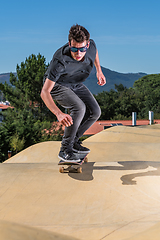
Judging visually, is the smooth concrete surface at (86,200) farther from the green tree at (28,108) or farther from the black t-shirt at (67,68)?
the green tree at (28,108)

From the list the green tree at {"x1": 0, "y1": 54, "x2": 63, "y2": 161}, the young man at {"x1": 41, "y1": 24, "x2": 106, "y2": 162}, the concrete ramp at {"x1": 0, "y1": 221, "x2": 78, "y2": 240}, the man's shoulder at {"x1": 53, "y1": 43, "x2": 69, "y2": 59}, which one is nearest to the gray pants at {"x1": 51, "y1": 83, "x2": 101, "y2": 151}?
the young man at {"x1": 41, "y1": 24, "x2": 106, "y2": 162}

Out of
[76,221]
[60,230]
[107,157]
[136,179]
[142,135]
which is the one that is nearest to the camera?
[60,230]

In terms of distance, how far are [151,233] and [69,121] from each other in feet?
9.40

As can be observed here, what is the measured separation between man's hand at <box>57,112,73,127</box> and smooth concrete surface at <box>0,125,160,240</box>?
1.34m

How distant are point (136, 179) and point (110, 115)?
4140 cm

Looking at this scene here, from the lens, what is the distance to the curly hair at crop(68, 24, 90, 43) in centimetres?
518

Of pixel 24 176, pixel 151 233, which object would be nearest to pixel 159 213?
pixel 151 233

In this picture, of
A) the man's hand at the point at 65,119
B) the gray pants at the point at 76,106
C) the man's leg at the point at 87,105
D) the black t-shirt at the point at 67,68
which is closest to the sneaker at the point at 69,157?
the gray pants at the point at 76,106

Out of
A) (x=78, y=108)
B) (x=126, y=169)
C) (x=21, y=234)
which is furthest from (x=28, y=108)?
(x=21, y=234)

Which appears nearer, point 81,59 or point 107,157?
point 81,59

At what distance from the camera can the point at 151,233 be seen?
331 cm

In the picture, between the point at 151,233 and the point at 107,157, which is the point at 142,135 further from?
the point at 151,233

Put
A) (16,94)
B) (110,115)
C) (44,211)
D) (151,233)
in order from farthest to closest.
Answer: (110,115) < (16,94) < (44,211) < (151,233)

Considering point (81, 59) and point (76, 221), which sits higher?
point (81, 59)
